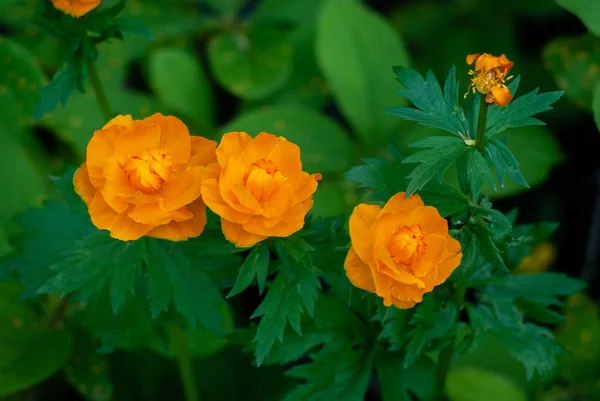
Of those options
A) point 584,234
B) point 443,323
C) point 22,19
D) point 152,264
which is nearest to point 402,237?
point 443,323

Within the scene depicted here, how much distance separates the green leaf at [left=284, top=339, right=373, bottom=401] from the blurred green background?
0.57 m

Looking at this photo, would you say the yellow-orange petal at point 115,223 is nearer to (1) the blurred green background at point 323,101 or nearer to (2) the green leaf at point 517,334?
(2) the green leaf at point 517,334

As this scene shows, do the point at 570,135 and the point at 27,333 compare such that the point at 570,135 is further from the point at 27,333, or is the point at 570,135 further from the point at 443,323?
the point at 27,333

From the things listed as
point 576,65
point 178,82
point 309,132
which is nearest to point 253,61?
point 178,82

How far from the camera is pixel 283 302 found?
1239mm

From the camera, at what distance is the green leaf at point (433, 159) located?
1106mm

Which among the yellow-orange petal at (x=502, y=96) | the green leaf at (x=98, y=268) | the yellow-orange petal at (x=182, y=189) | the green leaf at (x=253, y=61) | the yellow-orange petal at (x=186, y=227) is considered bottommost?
the green leaf at (x=253, y=61)

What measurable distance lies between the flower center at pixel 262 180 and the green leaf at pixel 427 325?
0.41 m

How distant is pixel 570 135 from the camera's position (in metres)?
2.54

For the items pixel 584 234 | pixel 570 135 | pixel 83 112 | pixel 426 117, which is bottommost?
pixel 584 234

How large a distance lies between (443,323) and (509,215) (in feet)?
0.89

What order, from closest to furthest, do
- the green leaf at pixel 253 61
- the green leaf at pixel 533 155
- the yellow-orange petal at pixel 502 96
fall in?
1. the yellow-orange petal at pixel 502 96
2. the green leaf at pixel 533 155
3. the green leaf at pixel 253 61

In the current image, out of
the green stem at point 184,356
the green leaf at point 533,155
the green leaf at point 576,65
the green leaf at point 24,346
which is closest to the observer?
the green stem at point 184,356

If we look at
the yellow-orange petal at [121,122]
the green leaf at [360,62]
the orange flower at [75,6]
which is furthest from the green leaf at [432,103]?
the green leaf at [360,62]
